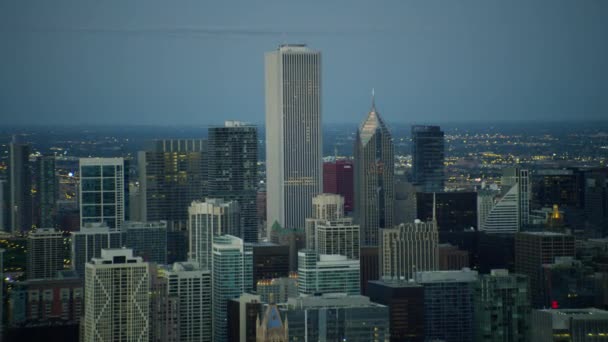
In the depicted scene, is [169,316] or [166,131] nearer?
[169,316]

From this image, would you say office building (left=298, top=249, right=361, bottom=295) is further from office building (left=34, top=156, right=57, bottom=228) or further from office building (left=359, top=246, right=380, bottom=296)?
office building (left=34, top=156, right=57, bottom=228)

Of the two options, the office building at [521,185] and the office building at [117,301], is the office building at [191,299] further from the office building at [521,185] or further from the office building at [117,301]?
the office building at [521,185]

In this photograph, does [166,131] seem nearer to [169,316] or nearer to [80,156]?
[80,156]

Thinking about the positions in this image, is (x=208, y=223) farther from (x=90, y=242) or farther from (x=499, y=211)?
(x=499, y=211)

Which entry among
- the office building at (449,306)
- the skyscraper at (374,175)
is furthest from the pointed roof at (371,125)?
the office building at (449,306)

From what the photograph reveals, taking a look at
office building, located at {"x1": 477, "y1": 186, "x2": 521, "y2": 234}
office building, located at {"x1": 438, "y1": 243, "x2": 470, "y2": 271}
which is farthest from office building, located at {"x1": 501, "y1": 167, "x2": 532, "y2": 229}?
office building, located at {"x1": 438, "y1": 243, "x2": 470, "y2": 271}

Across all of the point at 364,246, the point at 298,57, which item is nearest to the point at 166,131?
the point at 364,246
